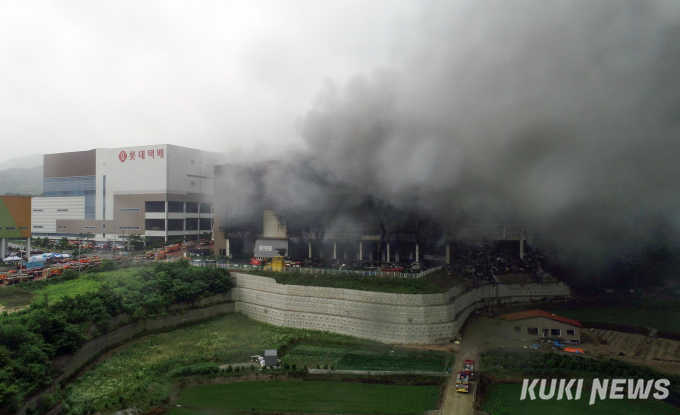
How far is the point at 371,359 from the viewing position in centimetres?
1554

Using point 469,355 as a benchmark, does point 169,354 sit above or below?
below

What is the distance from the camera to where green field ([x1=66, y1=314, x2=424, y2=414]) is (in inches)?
495

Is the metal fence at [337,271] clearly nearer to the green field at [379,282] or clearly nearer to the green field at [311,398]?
the green field at [379,282]

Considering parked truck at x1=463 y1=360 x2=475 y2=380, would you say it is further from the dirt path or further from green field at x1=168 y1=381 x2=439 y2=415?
green field at x1=168 y1=381 x2=439 y2=415

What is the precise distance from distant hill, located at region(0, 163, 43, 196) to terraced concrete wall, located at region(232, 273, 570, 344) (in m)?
144

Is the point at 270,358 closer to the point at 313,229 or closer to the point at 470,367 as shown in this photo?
the point at 470,367

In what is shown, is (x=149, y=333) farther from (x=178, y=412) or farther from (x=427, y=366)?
(x=427, y=366)

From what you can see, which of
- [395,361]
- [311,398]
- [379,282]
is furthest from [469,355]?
[311,398]

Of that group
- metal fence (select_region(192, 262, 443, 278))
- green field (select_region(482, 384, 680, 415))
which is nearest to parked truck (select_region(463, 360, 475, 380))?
green field (select_region(482, 384, 680, 415))

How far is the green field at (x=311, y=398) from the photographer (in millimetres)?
11961

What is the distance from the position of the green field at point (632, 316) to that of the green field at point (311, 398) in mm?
10918

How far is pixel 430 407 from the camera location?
11859 millimetres

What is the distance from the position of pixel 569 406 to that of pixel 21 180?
651ft

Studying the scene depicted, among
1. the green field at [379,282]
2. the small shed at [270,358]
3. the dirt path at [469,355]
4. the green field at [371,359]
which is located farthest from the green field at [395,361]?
the green field at [379,282]
